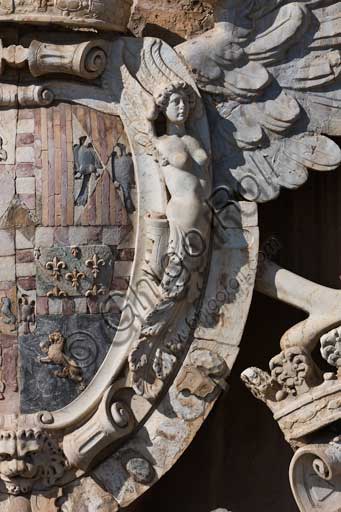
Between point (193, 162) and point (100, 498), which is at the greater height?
point (193, 162)

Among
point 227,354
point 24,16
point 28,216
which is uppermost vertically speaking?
point 24,16

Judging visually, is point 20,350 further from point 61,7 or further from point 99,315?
point 61,7

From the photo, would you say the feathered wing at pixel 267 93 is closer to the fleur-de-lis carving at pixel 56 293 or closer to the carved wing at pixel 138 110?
the carved wing at pixel 138 110

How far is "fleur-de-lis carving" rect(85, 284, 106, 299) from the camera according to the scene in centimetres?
1065

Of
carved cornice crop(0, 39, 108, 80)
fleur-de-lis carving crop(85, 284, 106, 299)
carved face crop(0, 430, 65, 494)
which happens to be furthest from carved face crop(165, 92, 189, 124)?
carved face crop(0, 430, 65, 494)

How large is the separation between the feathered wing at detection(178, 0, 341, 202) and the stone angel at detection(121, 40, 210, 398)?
0.67 feet

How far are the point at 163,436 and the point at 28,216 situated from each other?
1458mm

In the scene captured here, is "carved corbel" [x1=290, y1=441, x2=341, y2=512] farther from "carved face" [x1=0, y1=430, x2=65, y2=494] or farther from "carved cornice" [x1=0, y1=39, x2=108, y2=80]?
"carved cornice" [x1=0, y1=39, x2=108, y2=80]

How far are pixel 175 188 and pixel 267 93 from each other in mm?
795

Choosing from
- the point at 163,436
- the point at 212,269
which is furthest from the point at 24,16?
the point at 163,436

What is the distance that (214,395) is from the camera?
10.7 meters

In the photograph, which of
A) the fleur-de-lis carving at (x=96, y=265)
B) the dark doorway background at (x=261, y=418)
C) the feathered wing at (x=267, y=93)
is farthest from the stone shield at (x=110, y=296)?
the dark doorway background at (x=261, y=418)

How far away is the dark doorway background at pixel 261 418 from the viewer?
11.2 m

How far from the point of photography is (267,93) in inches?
427
